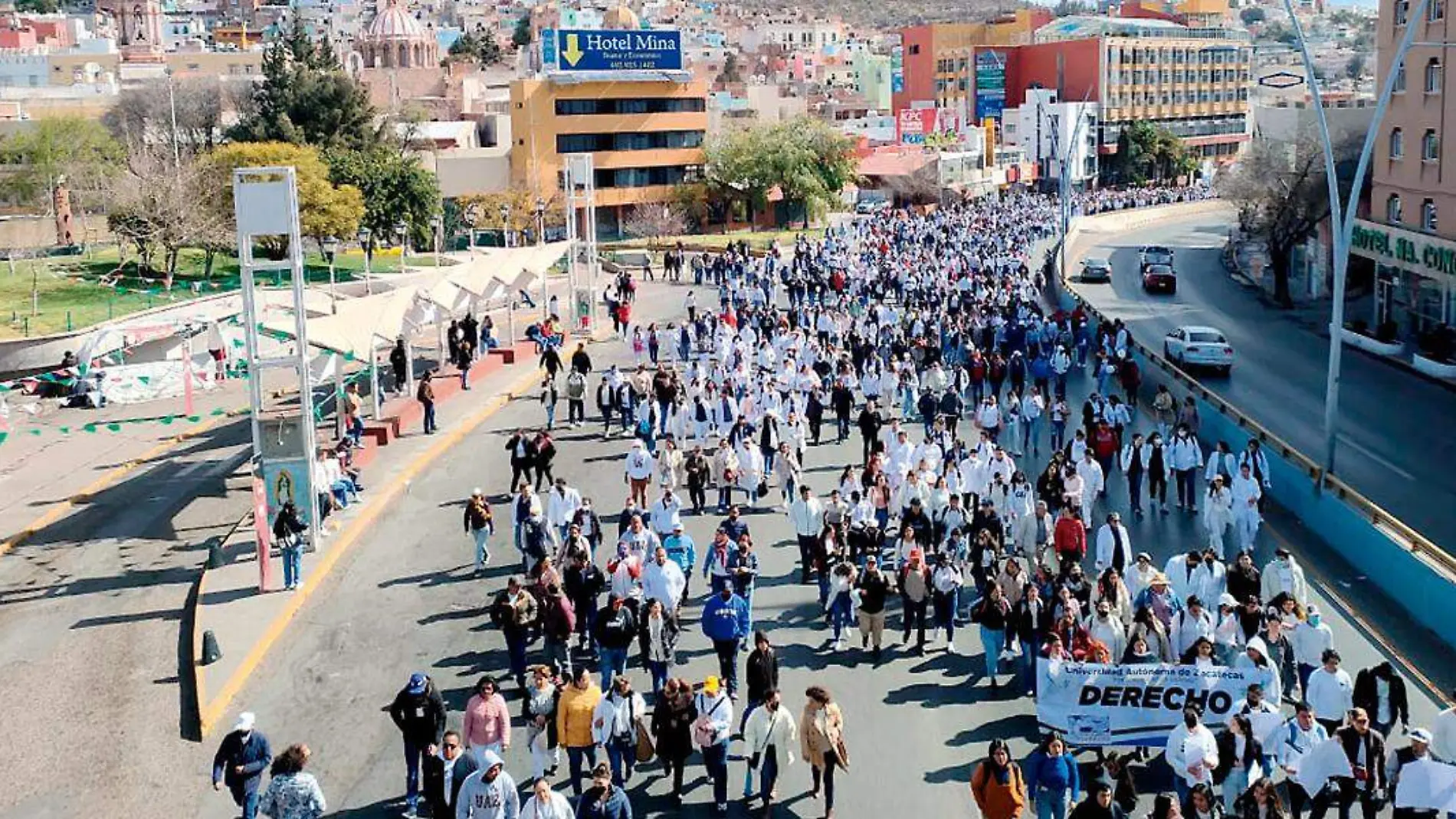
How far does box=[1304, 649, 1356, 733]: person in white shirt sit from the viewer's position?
11.9 meters

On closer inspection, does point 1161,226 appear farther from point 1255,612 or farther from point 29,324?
point 1255,612

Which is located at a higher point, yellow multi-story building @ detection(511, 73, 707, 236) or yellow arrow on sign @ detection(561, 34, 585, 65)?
yellow arrow on sign @ detection(561, 34, 585, 65)

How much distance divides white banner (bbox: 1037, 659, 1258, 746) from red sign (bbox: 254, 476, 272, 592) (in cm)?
992

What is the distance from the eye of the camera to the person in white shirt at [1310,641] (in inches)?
510

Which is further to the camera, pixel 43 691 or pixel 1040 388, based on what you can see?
pixel 1040 388

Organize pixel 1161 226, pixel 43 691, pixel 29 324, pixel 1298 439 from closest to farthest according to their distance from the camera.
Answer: pixel 43 691
pixel 1298 439
pixel 29 324
pixel 1161 226

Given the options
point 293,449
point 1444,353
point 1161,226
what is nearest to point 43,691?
point 293,449

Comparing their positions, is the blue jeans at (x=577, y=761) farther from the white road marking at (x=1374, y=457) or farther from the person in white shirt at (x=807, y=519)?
the white road marking at (x=1374, y=457)

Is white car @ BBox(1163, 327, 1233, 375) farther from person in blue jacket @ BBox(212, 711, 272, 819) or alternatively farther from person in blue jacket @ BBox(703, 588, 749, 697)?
person in blue jacket @ BBox(212, 711, 272, 819)

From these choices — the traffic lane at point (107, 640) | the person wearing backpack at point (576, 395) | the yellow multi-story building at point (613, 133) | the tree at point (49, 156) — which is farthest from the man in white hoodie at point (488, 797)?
the yellow multi-story building at point (613, 133)

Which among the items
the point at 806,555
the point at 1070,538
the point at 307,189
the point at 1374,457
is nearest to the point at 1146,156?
the point at 307,189

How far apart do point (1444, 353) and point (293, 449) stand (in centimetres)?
2673

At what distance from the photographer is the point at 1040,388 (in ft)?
90.6

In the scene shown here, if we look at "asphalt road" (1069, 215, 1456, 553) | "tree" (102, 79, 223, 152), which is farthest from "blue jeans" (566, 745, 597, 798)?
"tree" (102, 79, 223, 152)
